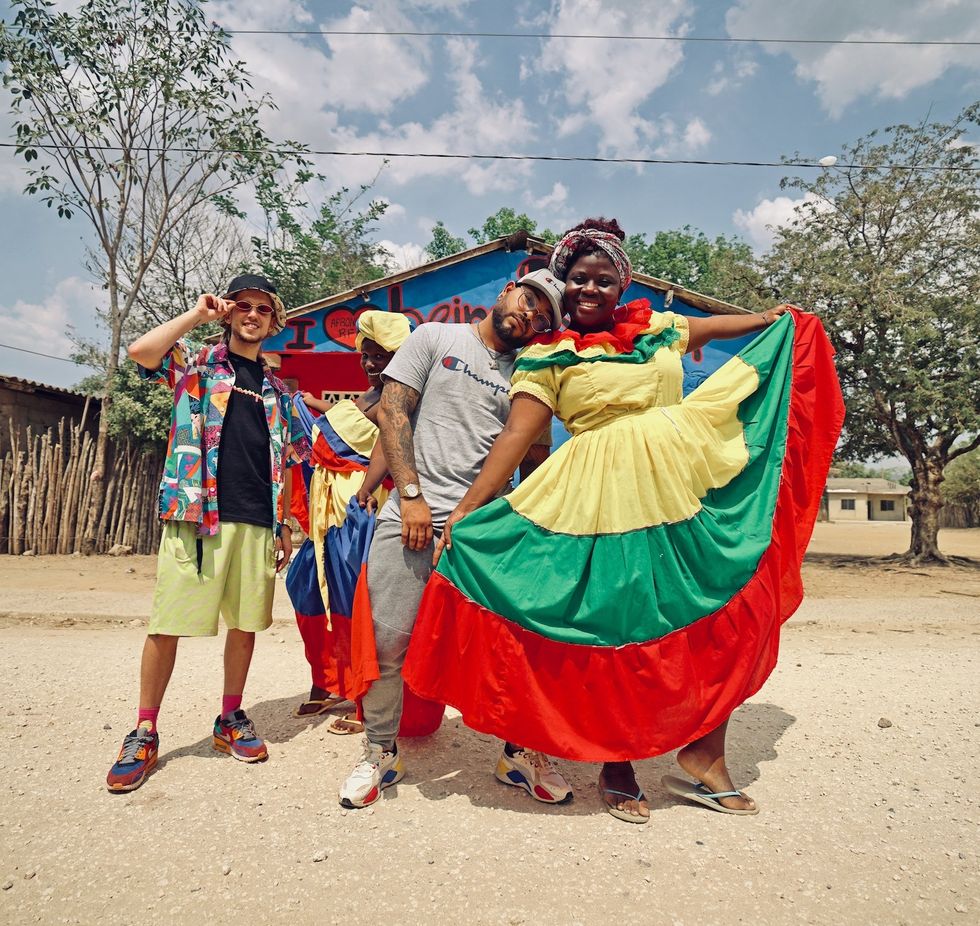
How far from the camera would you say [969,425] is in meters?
11.7

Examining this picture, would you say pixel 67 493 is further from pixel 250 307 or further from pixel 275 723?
pixel 250 307

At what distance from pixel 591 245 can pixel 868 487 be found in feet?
161

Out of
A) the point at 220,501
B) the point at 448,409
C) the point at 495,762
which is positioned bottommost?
the point at 495,762

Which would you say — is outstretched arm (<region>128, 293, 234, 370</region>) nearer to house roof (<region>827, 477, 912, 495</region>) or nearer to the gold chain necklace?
the gold chain necklace

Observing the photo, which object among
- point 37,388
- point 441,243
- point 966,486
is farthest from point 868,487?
point 37,388

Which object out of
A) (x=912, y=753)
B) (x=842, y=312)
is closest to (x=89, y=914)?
(x=912, y=753)

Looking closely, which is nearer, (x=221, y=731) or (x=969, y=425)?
(x=221, y=731)

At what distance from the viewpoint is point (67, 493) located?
413 inches

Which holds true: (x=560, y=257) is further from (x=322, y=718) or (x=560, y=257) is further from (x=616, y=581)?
(x=322, y=718)

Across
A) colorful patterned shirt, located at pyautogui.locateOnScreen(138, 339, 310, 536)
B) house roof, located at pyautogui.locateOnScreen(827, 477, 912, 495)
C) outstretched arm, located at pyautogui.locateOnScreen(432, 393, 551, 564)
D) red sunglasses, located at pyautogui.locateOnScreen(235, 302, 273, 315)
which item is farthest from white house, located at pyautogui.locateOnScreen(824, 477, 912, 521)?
colorful patterned shirt, located at pyautogui.locateOnScreen(138, 339, 310, 536)

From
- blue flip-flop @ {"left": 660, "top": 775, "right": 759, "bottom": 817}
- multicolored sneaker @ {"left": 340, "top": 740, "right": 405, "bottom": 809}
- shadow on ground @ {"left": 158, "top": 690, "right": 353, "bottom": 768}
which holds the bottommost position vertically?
shadow on ground @ {"left": 158, "top": 690, "right": 353, "bottom": 768}

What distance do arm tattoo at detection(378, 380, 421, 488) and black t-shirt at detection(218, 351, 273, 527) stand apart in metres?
0.75

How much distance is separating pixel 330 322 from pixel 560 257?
22.2 ft

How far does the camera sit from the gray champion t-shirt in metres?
2.44
